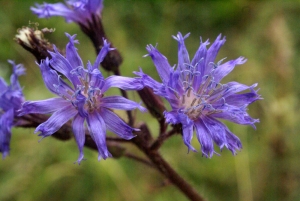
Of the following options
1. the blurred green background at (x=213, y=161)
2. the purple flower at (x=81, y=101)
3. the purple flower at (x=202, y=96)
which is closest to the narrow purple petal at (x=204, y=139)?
the purple flower at (x=202, y=96)

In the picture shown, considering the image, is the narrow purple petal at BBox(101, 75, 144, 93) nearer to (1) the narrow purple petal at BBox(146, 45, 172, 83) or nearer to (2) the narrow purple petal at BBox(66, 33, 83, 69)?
(1) the narrow purple petal at BBox(146, 45, 172, 83)

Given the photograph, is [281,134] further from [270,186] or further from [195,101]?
[195,101]

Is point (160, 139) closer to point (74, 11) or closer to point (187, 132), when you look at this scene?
point (187, 132)

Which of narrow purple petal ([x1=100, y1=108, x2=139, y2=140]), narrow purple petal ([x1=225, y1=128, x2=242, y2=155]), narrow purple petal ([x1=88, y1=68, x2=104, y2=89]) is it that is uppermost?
narrow purple petal ([x1=88, y1=68, x2=104, y2=89])

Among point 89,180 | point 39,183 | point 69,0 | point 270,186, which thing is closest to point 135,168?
point 89,180

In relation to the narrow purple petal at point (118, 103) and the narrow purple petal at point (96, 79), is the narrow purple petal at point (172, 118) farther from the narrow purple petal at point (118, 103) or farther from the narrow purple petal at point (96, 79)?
the narrow purple petal at point (96, 79)

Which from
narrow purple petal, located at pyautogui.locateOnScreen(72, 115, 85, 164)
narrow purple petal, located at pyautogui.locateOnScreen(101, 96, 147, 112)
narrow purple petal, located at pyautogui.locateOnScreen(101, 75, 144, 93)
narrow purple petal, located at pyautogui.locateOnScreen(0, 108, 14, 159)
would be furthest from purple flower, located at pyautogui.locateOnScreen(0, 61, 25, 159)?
narrow purple petal, located at pyautogui.locateOnScreen(101, 75, 144, 93)

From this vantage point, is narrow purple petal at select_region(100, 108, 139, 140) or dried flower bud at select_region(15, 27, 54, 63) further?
dried flower bud at select_region(15, 27, 54, 63)

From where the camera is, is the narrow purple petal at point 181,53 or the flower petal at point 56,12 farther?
the flower petal at point 56,12
